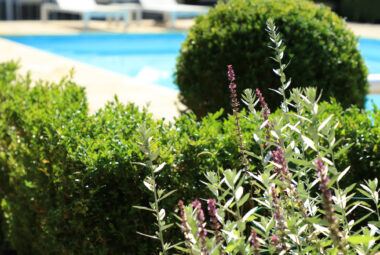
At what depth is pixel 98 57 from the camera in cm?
1628

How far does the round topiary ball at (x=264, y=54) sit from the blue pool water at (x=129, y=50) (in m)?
7.88

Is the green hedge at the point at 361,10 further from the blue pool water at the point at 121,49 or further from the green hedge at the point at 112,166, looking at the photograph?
the green hedge at the point at 112,166

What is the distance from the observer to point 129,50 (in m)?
17.2

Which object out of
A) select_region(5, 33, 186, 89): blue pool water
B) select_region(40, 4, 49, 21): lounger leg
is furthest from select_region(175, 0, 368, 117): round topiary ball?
select_region(40, 4, 49, 21): lounger leg

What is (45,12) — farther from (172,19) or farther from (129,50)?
(129,50)

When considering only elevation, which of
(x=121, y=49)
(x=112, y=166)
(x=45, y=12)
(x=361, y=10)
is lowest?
(x=121, y=49)

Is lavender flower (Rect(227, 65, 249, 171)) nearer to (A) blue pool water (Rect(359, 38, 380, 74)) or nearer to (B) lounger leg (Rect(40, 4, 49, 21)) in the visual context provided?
(A) blue pool water (Rect(359, 38, 380, 74))

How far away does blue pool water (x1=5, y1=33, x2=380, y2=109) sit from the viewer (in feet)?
47.4

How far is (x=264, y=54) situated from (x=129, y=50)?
13.0 meters

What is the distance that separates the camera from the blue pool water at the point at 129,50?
47.4 feet

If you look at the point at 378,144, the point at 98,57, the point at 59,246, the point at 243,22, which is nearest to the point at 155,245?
the point at 59,246

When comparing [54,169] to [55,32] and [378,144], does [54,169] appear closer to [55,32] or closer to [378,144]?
[378,144]

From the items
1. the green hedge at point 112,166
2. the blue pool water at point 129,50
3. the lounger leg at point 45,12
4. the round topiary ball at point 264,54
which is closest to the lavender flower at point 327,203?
the green hedge at point 112,166

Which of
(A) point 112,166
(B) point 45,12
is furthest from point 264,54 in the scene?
(B) point 45,12
